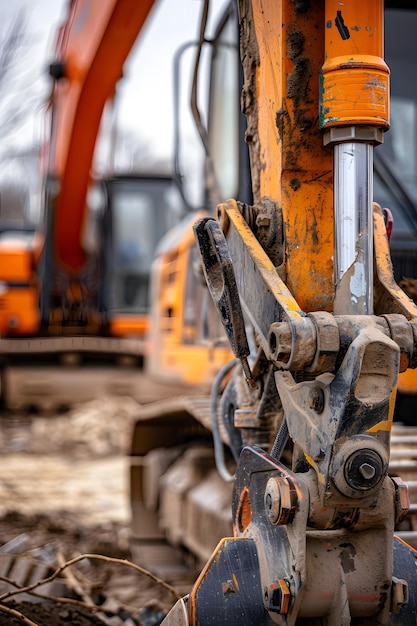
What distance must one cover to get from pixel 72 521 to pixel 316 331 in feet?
13.7

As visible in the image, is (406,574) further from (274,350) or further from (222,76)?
(222,76)

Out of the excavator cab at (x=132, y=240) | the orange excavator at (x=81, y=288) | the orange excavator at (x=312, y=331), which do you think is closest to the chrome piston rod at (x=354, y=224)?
the orange excavator at (x=312, y=331)

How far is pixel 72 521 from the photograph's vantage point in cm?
561

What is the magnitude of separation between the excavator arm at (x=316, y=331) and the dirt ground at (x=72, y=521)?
28.4 inches

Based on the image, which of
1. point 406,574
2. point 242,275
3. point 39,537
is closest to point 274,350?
point 242,275

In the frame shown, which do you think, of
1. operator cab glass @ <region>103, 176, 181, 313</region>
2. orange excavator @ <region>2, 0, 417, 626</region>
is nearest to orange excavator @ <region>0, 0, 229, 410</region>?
operator cab glass @ <region>103, 176, 181, 313</region>

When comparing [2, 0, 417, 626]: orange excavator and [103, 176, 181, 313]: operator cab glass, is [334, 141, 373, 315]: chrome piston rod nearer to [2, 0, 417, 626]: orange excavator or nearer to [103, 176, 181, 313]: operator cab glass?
[2, 0, 417, 626]: orange excavator

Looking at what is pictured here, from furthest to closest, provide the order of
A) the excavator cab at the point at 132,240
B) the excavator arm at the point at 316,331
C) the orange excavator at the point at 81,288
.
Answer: the excavator cab at the point at 132,240 → the orange excavator at the point at 81,288 → the excavator arm at the point at 316,331

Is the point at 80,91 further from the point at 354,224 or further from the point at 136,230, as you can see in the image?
the point at 354,224

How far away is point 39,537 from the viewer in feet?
16.1

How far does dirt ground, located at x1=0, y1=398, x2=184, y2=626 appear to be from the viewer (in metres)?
2.94

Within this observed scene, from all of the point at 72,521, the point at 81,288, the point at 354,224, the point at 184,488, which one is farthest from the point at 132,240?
the point at 354,224

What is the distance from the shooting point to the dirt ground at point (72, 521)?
2938 mm

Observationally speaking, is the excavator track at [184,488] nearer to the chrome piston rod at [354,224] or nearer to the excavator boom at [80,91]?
the chrome piston rod at [354,224]
